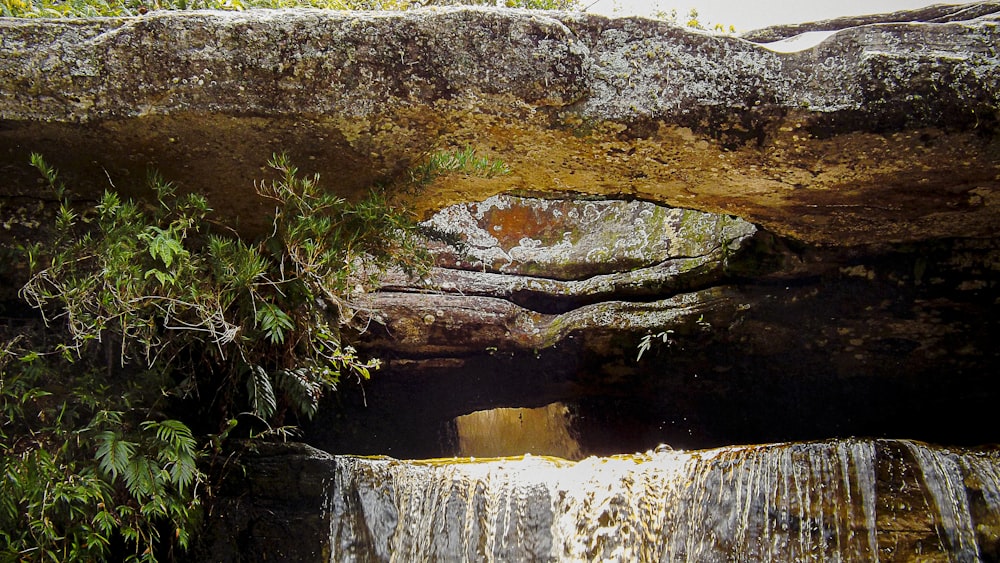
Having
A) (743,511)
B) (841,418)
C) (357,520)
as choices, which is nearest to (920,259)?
(841,418)

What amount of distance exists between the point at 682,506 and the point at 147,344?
2833 mm

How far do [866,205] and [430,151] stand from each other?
233 centimetres

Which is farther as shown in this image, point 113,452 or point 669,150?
point 669,150

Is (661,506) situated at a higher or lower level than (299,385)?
lower

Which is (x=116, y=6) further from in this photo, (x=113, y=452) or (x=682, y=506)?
(x=682, y=506)

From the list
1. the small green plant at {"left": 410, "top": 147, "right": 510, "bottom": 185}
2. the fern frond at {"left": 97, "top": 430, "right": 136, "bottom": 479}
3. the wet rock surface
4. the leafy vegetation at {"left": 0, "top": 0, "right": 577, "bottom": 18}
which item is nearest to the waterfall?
the wet rock surface

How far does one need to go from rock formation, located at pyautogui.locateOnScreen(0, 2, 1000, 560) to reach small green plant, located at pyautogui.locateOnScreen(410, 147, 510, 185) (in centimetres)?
7

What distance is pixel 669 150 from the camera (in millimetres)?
3648

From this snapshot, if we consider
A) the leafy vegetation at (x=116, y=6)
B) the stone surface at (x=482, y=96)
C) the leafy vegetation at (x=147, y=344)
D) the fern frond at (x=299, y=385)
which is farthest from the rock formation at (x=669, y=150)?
the leafy vegetation at (x=116, y=6)

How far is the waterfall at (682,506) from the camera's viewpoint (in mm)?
3611

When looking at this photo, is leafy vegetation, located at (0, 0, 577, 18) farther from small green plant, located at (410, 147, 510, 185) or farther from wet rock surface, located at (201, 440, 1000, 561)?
wet rock surface, located at (201, 440, 1000, 561)

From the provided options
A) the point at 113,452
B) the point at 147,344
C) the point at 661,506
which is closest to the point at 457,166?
the point at 147,344

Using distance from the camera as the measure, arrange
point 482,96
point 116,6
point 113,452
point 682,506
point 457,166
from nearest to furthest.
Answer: point 113,452, point 482,96, point 457,166, point 682,506, point 116,6

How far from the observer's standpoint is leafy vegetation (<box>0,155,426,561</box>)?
128 inches
